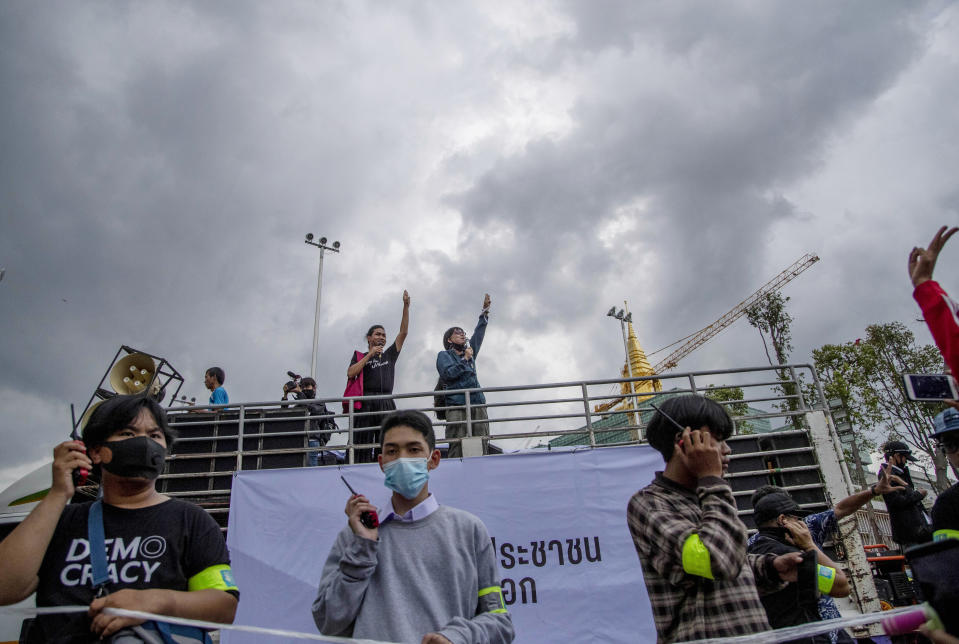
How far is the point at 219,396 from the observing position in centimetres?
849

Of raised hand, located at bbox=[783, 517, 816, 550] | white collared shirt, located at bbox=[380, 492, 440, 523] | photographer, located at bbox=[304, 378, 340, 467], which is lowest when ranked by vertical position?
raised hand, located at bbox=[783, 517, 816, 550]

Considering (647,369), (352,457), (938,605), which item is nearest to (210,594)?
(938,605)

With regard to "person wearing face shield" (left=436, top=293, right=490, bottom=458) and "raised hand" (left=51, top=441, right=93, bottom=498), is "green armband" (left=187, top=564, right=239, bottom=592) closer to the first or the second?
"raised hand" (left=51, top=441, right=93, bottom=498)

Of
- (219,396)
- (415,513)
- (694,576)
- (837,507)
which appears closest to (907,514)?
(837,507)

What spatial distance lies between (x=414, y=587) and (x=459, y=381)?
5513 millimetres

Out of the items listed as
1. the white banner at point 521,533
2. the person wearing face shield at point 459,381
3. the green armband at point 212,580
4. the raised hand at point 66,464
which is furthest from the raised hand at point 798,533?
the person wearing face shield at point 459,381

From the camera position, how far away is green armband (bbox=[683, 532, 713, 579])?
6.27 feet

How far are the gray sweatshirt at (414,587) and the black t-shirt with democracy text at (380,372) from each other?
213 inches

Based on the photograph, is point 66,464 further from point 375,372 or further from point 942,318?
point 375,372

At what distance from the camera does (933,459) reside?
59.9 feet

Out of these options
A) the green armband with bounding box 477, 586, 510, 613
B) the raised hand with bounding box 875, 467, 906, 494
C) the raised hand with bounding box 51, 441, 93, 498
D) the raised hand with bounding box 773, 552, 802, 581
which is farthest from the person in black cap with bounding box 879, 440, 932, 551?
the raised hand with bounding box 51, 441, 93, 498

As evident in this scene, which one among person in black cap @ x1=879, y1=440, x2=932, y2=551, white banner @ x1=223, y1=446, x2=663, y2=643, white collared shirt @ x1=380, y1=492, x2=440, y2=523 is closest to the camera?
white collared shirt @ x1=380, y1=492, x2=440, y2=523

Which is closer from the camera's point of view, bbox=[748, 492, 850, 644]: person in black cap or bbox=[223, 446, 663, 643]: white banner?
bbox=[748, 492, 850, 644]: person in black cap

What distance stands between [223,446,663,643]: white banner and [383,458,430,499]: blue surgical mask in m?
3.59
